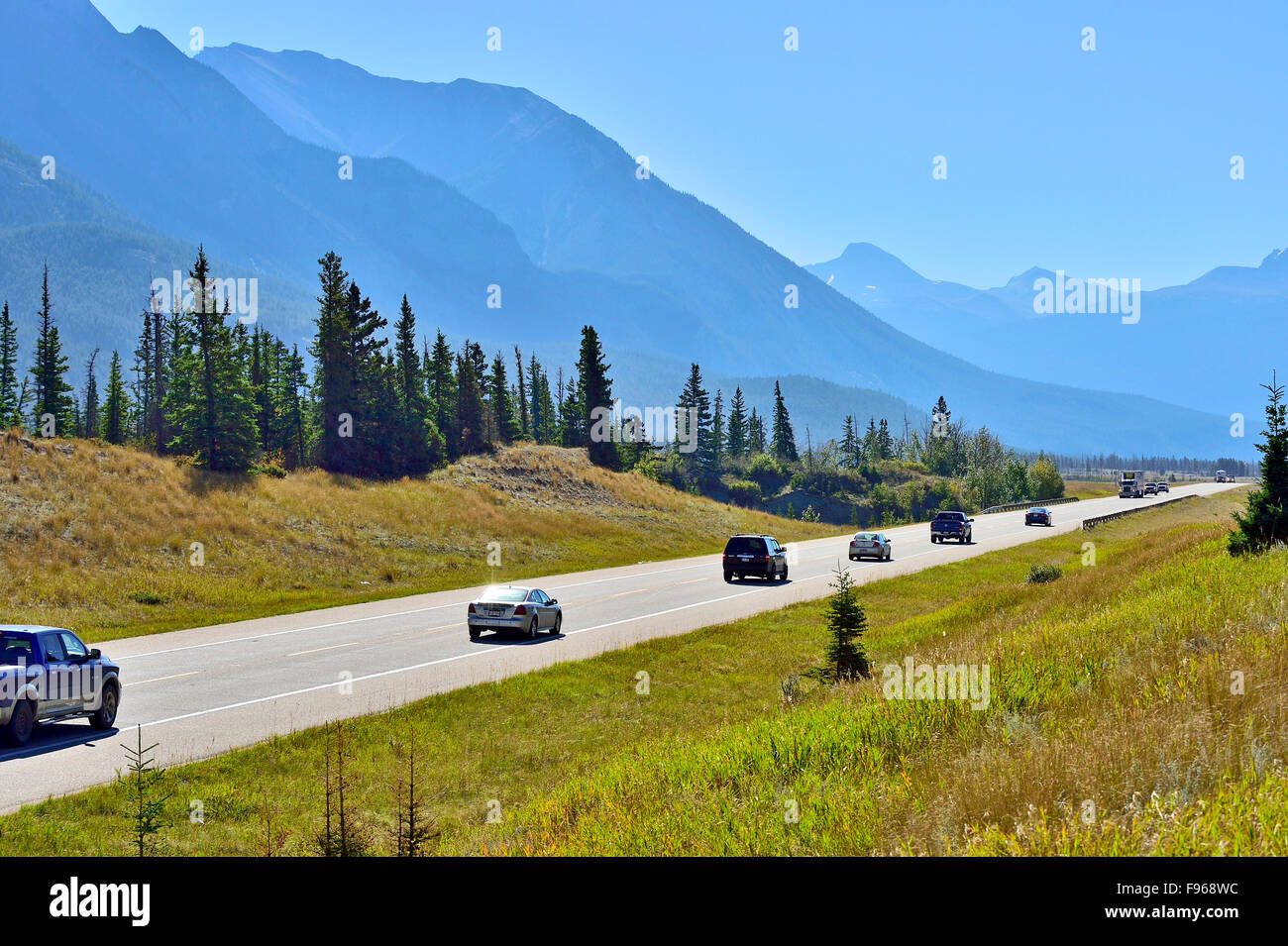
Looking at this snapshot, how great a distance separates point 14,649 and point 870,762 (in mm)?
12325

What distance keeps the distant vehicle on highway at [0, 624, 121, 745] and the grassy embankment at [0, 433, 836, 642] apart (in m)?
12.0

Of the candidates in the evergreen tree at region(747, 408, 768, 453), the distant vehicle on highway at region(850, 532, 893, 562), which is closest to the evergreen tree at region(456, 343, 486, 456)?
the distant vehicle on highway at region(850, 532, 893, 562)

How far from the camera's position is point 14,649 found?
1338 centimetres

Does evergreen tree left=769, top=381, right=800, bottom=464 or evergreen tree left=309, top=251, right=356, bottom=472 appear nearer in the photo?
evergreen tree left=309, top=251, right=356, bottom=472

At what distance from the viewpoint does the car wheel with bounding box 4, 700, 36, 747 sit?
13062 millimetres

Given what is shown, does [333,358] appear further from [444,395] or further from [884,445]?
[884,445]

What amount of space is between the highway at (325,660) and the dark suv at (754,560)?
67 centimetres

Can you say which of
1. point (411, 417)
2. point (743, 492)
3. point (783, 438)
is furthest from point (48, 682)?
point (783, 438)

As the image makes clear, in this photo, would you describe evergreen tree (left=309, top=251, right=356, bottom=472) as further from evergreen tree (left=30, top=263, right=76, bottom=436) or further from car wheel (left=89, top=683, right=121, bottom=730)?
car wheel (left=89, top=683, right=121, bottom=730)
